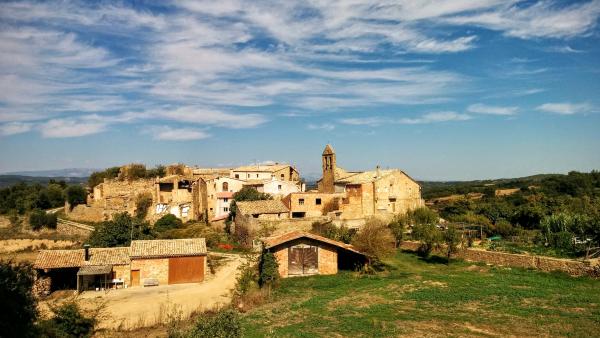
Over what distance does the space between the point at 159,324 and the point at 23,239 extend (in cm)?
3825

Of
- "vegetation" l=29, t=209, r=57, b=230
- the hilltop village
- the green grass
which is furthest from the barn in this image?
"vegetation" l=29, t=209, r=57, b=230

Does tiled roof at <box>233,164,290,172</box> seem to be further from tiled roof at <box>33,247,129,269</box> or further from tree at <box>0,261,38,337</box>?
tree at <box>0,261,38,337</box>

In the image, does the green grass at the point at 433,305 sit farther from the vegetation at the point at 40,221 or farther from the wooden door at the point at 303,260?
the vegetation at the point at 40,221

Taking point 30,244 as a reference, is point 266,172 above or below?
above

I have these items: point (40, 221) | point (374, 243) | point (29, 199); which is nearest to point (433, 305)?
point (374, 243)

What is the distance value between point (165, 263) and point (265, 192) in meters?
23.1

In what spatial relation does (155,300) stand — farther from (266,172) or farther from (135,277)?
(266,172)

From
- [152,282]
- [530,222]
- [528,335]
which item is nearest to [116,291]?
[152,282]

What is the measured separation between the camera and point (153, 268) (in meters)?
27.8

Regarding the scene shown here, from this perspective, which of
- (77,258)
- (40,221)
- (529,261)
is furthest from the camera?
(40,221)

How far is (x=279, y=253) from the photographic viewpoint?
28.3 metres

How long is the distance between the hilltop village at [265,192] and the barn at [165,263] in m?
10.9

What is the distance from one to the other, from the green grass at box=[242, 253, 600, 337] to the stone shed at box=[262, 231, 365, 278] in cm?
105

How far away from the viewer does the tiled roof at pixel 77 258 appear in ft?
86.1
